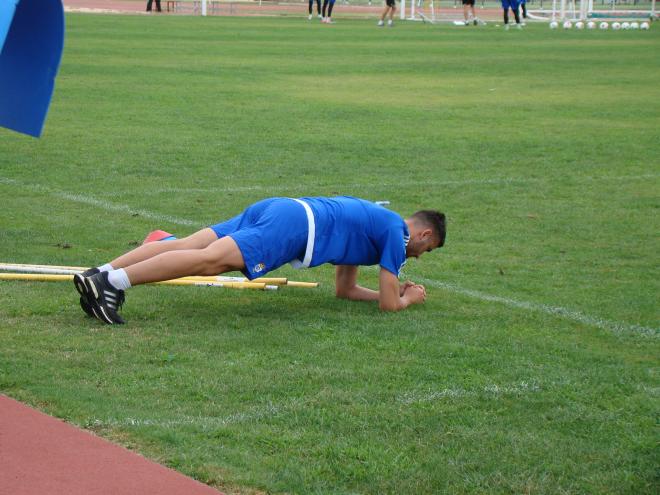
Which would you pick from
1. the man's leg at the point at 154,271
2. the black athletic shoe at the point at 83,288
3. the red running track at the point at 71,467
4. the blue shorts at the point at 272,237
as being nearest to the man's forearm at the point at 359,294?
the blue shorts at the point at 272,237

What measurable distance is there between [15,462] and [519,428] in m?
2.30

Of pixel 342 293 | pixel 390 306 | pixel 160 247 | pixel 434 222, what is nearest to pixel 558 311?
pixel 434 222

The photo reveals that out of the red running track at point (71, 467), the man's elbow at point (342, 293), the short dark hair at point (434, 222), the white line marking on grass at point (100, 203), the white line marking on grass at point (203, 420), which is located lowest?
the white line marking on grass at point (100, 203)

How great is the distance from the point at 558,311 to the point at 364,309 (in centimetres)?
130

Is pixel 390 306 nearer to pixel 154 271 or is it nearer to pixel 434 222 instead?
pixel 434 222

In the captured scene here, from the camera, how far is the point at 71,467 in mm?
4879

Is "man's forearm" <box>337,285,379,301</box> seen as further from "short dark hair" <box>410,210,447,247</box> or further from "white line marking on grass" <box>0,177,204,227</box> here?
"white line marking on grass" <box>0,177,204,227</box>

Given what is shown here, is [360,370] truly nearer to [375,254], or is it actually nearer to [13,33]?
[375,254]

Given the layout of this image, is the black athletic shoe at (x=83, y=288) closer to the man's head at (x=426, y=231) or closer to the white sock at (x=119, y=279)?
the white sock at (x=119, y=279)

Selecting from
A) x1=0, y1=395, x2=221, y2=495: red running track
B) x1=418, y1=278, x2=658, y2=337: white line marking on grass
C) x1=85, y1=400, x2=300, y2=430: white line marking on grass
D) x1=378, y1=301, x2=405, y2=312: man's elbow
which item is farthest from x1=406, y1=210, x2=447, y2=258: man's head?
x1=0, y1=395, x2=221, y2=495: red running track

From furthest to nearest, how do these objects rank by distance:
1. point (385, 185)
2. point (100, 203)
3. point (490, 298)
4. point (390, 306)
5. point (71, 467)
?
point (385, 185) → point (100, 203) → point (490, 298) → point (390, 306) → point (71, 467)

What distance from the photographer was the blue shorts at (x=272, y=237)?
7188 millimetres

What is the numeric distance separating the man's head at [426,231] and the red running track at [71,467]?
298 cm

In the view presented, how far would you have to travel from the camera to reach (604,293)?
8.32m
